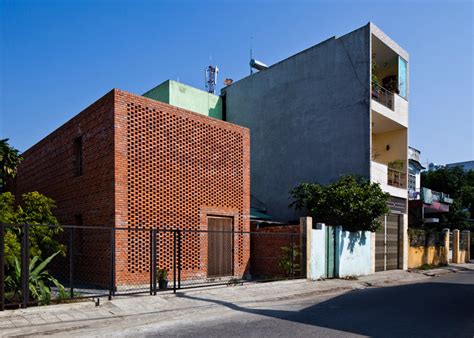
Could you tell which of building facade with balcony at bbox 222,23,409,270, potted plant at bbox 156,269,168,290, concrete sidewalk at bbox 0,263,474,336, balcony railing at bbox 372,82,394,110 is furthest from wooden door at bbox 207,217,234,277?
balcony railing at bbox 372,82,394,110

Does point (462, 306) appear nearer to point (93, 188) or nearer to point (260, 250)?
point (260, 250)

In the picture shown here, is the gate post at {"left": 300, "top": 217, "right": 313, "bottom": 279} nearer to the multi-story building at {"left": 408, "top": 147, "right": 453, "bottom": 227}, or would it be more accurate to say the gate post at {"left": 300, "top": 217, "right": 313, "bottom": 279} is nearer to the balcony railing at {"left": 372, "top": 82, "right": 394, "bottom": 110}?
the balcony railing at {"left": 372, "top": 82, "right": 394, "bottom": 110}

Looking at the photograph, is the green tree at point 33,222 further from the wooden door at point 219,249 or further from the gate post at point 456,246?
the gate post at point 456,246

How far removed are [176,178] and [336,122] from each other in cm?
914

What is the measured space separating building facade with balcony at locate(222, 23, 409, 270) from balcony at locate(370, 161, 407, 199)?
47 millimetres

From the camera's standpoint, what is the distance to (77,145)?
15258 mm

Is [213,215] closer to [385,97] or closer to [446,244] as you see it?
[385,97]

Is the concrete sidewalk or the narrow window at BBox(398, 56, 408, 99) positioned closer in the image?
the concrete sidewalk

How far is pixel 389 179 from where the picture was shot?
2108 centimetres

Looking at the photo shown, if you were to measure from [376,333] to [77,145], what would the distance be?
12.2 metres

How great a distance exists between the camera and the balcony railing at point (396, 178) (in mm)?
21108

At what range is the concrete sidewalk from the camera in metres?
7.66

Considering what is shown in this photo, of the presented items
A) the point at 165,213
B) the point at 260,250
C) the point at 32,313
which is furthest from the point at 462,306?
the point at 32,313

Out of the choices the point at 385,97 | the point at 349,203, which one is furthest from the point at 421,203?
the point at 349,203
